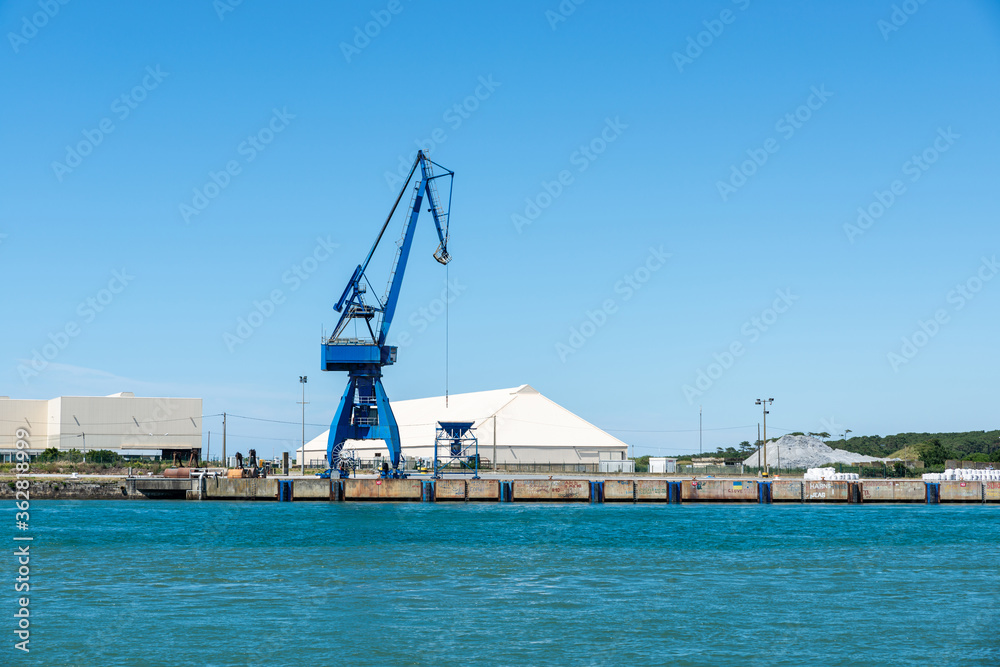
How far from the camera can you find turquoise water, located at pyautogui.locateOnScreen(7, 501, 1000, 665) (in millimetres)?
21531

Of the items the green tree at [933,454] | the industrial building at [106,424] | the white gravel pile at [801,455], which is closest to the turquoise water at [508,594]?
the industrial building at [106,424]

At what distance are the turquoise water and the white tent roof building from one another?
Answer: 168ft

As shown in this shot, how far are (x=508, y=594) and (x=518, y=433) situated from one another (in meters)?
77.2

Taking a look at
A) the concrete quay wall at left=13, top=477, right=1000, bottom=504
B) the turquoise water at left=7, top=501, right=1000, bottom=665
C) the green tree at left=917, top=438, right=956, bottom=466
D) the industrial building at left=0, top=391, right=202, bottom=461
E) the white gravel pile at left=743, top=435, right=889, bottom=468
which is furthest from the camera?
the white gravel pile at left=743, top=435, right=889, bottom=468

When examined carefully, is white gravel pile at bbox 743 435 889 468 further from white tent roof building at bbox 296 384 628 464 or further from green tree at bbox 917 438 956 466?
white tent roof building at bbox 296 384 628 464

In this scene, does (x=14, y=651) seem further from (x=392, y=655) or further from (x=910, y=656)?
(x=910, y=656)

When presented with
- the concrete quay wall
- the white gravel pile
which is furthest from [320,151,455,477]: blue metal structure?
the white gravel pile

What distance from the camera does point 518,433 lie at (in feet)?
346

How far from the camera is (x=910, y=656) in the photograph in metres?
21.1

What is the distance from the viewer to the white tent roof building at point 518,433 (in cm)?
10306

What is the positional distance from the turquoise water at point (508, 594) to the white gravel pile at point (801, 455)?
2829 inches

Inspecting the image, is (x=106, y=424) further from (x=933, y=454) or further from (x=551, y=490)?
(x=933, y=454)

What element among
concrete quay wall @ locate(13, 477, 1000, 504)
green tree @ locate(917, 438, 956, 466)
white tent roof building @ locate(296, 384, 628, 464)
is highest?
white tent roof building @ locate(296, 384, 628, 464)

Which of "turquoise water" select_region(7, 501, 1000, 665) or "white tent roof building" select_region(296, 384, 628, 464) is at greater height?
"white tent roof building" select_region(296, 384, 628, 464)
